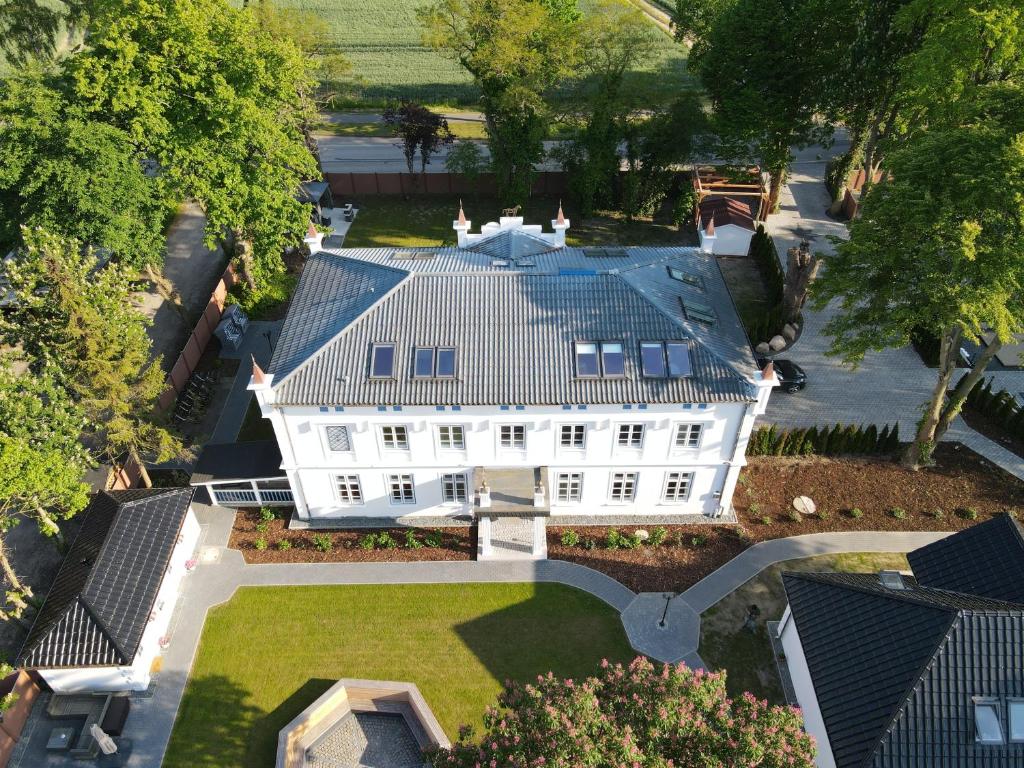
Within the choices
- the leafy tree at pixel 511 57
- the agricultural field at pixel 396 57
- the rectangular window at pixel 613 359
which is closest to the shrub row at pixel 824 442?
the rectangular window at pixel 613 359

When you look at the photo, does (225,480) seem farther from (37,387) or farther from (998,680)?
(998,680)

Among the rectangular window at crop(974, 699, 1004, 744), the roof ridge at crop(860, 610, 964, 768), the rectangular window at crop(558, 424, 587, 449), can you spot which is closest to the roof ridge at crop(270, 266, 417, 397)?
the rectangular window at crop(558, 424, 587, 449)

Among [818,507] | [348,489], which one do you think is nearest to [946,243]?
[818,507]

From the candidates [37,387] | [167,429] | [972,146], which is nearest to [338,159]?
[167,429]

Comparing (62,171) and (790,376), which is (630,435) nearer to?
(790,376)

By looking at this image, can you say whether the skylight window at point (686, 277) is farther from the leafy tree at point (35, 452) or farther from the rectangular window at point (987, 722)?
the leafy tree at point (35, 452)
